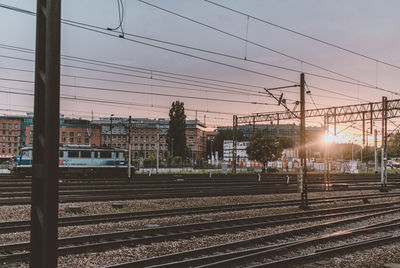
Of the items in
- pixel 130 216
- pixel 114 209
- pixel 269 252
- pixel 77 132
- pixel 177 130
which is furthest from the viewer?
pixel 77 132

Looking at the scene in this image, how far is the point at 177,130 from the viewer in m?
76.3

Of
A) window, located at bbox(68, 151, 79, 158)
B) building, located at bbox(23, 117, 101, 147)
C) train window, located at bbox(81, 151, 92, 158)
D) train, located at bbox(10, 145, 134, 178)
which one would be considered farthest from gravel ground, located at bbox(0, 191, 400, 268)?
building, located at bbox(23, 117, 101, 147)

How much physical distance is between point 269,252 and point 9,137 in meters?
128

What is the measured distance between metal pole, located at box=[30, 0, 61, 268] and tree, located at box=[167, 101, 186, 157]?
237ft

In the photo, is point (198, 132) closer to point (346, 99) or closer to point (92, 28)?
point (346, 99)

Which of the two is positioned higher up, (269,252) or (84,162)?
(84,162)

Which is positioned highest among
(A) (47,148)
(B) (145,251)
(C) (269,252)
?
(A) (47,148)

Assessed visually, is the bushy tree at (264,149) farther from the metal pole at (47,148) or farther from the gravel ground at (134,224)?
the metal pole at (47,148)

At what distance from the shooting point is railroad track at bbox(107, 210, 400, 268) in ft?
24.5

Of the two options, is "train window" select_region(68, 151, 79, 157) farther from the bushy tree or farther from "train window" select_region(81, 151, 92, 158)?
the bushy tree

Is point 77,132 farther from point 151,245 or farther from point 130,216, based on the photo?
point 151,245

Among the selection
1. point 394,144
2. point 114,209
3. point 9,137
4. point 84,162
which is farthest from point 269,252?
point 9,137

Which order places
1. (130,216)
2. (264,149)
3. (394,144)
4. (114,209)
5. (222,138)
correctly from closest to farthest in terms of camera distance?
(130,216) → (114,209) → (264,149) → (394,144) → (222,138)

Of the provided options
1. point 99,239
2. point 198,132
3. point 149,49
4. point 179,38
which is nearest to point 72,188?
point 149,49
